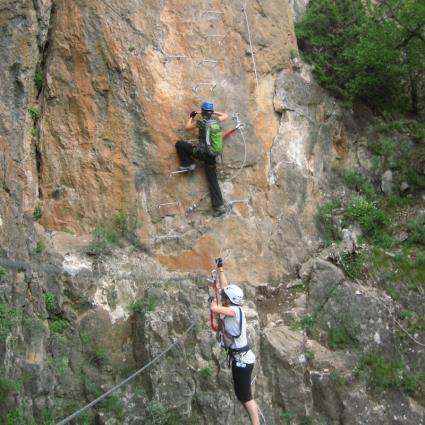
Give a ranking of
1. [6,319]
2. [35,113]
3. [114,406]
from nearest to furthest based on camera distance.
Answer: [6,319], [114,406], [35,113]

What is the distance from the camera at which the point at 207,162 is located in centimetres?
1123

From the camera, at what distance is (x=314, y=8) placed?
583 inches

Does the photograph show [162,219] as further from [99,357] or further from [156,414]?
[156,414]

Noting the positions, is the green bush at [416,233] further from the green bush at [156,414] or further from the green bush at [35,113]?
the green bush at [35,113]

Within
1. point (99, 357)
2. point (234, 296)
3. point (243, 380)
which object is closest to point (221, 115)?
point (234, 296)

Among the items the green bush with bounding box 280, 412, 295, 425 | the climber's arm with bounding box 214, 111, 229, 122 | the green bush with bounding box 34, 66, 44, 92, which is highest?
the green bush with bounding box 34, 66, 44, 92

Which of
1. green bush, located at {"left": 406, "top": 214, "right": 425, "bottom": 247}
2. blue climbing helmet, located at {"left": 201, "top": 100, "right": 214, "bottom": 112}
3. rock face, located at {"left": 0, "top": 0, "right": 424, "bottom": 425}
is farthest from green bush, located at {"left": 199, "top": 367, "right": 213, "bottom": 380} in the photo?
green bush, located at {"left": 406, "top": 214, "right": 425, "bottom": 247}

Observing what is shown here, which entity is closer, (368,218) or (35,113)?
(35,113)

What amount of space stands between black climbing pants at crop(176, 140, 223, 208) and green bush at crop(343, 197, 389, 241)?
2.76 meters

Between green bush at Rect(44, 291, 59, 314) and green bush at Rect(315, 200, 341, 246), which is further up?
green bush at Rect(315, 200, 341, 246)

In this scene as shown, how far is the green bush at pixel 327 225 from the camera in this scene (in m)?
12.1

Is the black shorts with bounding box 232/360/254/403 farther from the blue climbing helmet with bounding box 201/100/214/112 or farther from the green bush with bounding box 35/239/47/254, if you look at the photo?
the blue climbing helmet with bounding box 201/100/214/112

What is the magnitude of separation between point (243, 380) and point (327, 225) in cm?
486

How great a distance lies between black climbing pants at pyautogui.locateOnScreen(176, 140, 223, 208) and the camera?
437 inches
